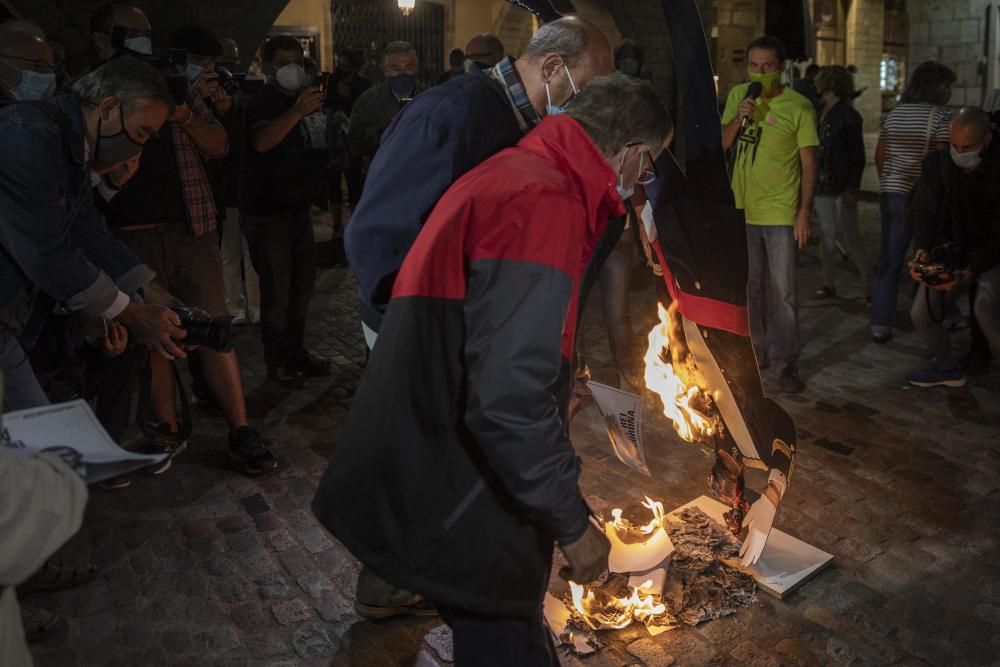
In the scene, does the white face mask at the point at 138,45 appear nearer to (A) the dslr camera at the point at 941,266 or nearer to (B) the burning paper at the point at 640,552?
(B) the burning paper at the point at 640,552

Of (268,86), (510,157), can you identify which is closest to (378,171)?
(510,157)

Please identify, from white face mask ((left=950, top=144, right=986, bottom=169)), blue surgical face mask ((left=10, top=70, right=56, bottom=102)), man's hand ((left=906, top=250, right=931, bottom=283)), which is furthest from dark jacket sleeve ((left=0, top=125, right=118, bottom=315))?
white face mask ((left=950, top=144, right=986, bottom=169))

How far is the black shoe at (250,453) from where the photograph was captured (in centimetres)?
527

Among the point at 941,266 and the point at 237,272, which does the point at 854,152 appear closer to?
the point at 941,266

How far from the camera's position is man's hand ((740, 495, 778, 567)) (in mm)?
3953

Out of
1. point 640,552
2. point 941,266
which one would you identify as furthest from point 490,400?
point 941,266

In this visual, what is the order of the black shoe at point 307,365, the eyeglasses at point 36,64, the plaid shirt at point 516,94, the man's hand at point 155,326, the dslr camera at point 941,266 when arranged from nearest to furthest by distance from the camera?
the plaid shirt at point 516,94, the man's hand at point 155,326, the eyeglasses at point 36,64, the dslr camera at point 941,266, the black shoe at point 307,365

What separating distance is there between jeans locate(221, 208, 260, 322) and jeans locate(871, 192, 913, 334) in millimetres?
5505

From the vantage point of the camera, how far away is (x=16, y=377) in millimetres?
3758

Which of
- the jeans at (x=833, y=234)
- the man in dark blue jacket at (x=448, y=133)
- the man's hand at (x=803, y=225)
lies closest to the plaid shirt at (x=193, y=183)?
the man in dark blue jacket at (x=448, y=133)

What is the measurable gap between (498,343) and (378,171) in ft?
4.12

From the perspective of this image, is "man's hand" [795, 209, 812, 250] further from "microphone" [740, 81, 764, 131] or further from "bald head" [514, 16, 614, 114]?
"bald head" [514, 16, 614, 114]

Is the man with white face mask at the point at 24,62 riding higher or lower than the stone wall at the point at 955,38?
lower

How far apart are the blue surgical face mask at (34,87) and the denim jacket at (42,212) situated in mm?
839
